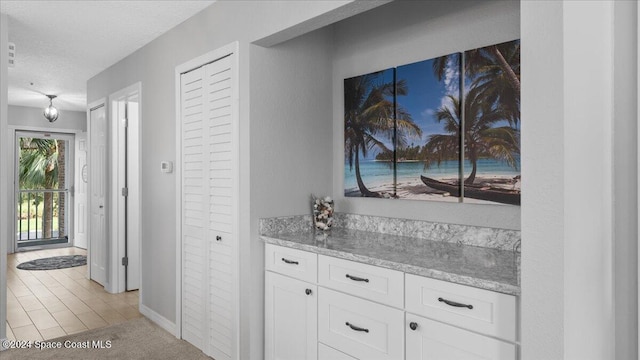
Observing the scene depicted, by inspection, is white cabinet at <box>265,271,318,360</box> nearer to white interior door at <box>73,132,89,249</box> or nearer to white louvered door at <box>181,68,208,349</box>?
white louvered door at <box>181,68,208,349</box>

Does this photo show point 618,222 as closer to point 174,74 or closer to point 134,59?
point 174,74

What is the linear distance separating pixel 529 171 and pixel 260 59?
5.74 ft

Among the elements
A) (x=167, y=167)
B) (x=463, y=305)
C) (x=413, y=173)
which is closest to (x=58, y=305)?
(x=167, y=167)

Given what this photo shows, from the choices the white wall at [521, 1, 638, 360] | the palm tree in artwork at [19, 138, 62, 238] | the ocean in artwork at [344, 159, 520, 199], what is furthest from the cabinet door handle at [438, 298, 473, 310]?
the palm tree in artwork at [19, 138, 62, 238]

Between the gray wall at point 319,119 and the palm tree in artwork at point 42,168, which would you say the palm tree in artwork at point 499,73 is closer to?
the gray wall at point 319,119

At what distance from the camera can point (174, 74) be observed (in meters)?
3.24

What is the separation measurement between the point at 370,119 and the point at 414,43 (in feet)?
1.71

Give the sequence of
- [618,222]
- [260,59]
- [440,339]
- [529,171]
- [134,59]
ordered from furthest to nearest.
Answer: [134,59] < [260,59] < [440,339] < [529,171] < [618,222]

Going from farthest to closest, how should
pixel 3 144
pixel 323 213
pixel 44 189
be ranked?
pixel 44 189, pixel 3 144, pixel 323 213

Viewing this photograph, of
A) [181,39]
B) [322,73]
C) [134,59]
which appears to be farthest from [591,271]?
[134,59]

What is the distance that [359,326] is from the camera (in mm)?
1968

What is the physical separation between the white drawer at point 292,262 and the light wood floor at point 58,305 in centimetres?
194

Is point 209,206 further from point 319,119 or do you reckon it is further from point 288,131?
point 319,119

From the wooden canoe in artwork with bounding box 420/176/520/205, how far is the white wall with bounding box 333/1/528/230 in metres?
0.04
